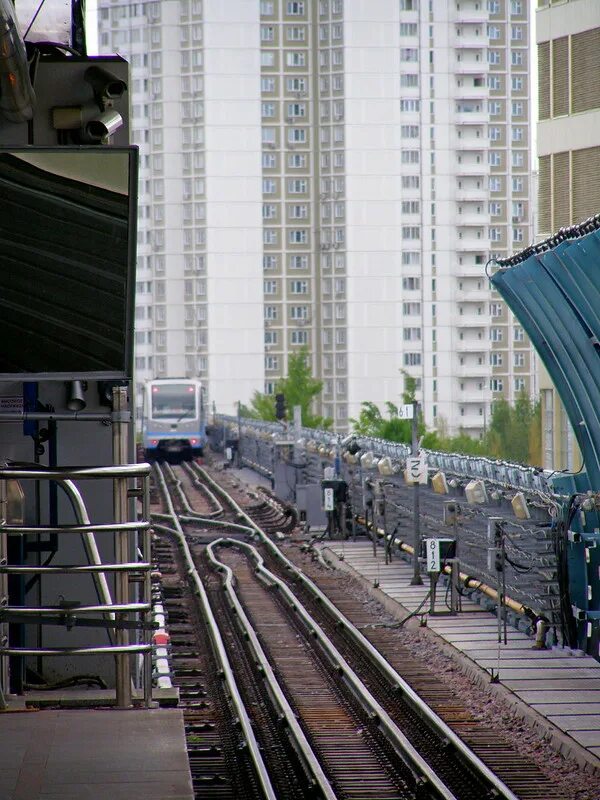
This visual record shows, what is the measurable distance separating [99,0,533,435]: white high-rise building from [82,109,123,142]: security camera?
279 ft

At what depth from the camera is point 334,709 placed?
14367 mm

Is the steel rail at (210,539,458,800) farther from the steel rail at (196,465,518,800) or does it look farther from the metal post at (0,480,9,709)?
the metal post at (0,480,9,709)

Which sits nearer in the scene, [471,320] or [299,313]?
[471,320]

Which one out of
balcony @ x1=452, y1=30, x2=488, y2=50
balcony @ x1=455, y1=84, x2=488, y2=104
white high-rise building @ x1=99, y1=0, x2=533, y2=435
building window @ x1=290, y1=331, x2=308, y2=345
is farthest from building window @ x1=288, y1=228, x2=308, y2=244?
balcony @ x1=452, y1=30, x2=488, y2=50

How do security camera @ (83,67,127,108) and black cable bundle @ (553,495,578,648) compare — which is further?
black cable bundle @ (553,495,578,648)

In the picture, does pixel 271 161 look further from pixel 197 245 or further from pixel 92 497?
pixel 92 497

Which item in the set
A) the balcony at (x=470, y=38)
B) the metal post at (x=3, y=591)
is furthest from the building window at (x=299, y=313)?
the metal post at (x=3, y=591)

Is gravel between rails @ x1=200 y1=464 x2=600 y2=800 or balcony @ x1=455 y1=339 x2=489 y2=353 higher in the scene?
balcony @ x1=455 y1=339 x2=489 y2=353

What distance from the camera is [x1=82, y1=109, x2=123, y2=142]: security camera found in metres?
9.62

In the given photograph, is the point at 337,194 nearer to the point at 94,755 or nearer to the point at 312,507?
the point at 312,507

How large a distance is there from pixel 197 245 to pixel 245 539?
230 ft

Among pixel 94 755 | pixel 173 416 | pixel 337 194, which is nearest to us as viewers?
pixel 94 755

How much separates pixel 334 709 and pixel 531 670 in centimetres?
249

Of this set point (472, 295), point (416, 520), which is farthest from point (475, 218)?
point (416, 520)
